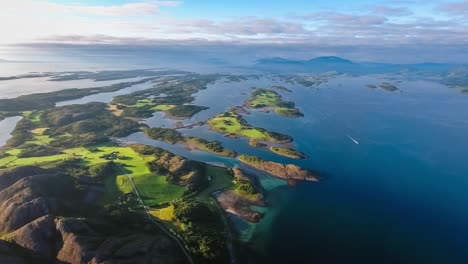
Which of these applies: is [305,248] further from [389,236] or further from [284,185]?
[284,185]

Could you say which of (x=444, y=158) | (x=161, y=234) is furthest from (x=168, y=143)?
(x=444, y=158)

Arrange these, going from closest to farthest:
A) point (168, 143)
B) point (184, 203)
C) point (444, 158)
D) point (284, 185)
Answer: point (184, 203), point (284, 185), point (444, 158), point (168, 143)

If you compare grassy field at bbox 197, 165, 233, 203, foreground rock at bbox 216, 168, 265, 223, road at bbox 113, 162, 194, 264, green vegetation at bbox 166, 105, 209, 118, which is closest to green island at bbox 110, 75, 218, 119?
green vegetation at bbox 166, 105, 209, 118

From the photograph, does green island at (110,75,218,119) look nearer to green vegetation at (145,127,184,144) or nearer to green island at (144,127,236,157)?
green vegetation at (145,127,184,144)

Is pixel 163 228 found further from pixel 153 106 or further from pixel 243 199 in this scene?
pixel 153 106

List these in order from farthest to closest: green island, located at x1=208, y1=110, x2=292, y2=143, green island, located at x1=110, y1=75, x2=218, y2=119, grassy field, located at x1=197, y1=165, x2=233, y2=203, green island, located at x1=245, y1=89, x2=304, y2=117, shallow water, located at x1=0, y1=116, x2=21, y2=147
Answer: green island, located at x1=245, y1=89, x2=304, y2=117
green island, located at x1=110, y1=75, x2=218, y2=119
shallow water, located at x1=0, y1=116, x2=21, y2=147
green island, located at x1=208, y1=110, x2=292, y2=143
grassy field, located at x1=197, y1=165, x2=233, y2=203

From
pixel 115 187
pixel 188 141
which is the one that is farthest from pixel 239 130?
pixel 115 187
